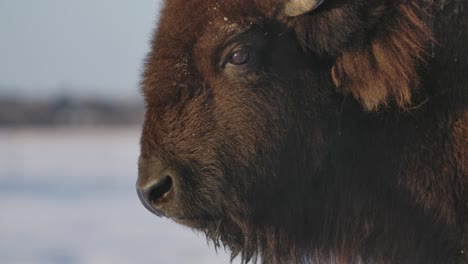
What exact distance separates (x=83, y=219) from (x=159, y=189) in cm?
886

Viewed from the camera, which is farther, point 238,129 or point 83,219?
point 83,219

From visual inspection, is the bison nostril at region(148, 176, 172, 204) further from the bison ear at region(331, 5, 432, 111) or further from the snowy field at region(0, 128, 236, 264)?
the bison ear at region(331, 5, 432, 111)

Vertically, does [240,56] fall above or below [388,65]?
above

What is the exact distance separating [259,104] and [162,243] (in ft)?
20.9

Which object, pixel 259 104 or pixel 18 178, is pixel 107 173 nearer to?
pixel 18 178

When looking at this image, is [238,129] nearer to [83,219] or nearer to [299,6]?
[299,6]

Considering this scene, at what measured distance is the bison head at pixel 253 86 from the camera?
12.0 feet

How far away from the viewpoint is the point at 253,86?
369cm

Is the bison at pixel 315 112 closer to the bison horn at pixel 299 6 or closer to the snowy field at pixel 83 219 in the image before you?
the bison horn at pixel 299 6

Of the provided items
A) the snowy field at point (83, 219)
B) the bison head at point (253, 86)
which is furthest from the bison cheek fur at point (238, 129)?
the snowy field at point (83, 219)

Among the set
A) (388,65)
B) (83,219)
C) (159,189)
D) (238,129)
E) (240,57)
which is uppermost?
(240,57)

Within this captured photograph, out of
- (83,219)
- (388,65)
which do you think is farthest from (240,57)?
(83,219)

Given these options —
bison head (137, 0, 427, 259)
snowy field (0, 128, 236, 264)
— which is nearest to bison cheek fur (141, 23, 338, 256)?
bison head (137, 0, 427, 259)

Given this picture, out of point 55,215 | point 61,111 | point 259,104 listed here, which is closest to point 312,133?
point 259,104
